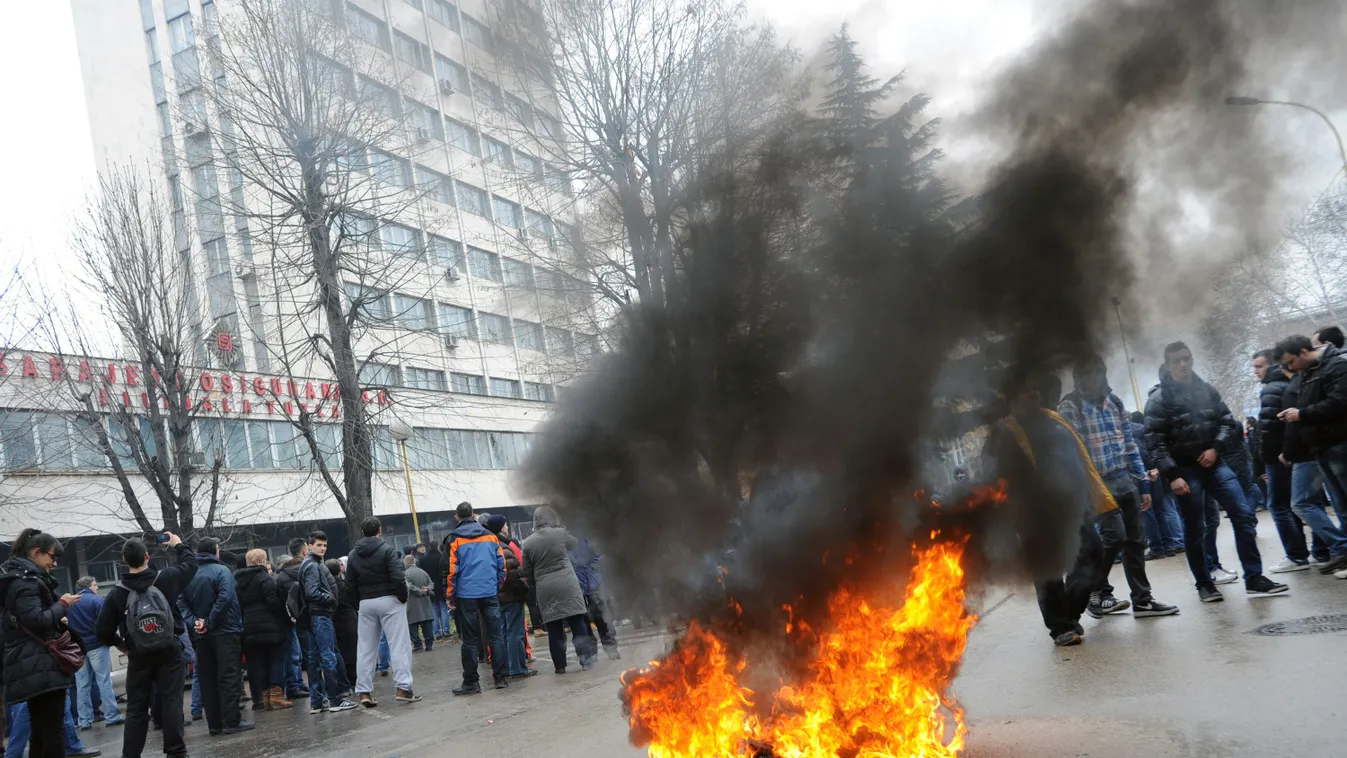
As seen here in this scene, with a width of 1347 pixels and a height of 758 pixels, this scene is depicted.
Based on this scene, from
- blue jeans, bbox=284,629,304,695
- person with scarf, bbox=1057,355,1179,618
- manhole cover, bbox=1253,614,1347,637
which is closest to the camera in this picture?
manhole cover, bbox=1253,614,1347,637

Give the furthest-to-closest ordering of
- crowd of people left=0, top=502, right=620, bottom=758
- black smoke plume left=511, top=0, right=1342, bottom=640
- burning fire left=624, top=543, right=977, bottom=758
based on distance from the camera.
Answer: crowd of people left=0, top=502, right=620, bottom=758 < black smoke plume left=511, top=0, right=1342, bottom=640 < burning fire left=624, top=543, right=977, bottom=758

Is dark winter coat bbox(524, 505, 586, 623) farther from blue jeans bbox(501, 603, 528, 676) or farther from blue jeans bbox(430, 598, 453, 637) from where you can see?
blue jeans bbox(430, 598, 453, 637)

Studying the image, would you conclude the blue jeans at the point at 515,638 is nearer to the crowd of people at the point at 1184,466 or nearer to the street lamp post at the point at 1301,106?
the crowd of people at the point at 1184,466

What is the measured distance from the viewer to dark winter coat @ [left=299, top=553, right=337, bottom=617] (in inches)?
415

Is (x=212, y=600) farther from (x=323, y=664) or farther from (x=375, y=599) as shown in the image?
(x=375, y=599)

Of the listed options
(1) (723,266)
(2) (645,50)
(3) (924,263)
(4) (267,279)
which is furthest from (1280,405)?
(4) (267,279)

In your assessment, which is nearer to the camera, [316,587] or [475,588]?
[316,587]

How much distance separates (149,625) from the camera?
8188mm

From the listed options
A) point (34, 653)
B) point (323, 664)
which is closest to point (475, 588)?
point (323, 664)

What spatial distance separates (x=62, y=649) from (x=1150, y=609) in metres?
8.29

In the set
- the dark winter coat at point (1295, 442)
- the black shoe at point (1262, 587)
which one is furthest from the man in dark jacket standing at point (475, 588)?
the dark winter coat at point (1295, 442)

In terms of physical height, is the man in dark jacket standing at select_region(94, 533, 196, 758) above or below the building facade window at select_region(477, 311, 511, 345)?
below

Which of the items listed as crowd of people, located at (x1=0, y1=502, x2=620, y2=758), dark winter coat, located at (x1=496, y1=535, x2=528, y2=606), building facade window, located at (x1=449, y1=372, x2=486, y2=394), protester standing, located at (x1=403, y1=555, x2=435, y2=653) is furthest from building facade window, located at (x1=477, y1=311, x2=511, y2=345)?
building facade window, located at (x1=449, y1=372, x2=486, y2=394)

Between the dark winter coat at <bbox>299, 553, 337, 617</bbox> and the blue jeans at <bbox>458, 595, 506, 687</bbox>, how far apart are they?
4.53 feet
